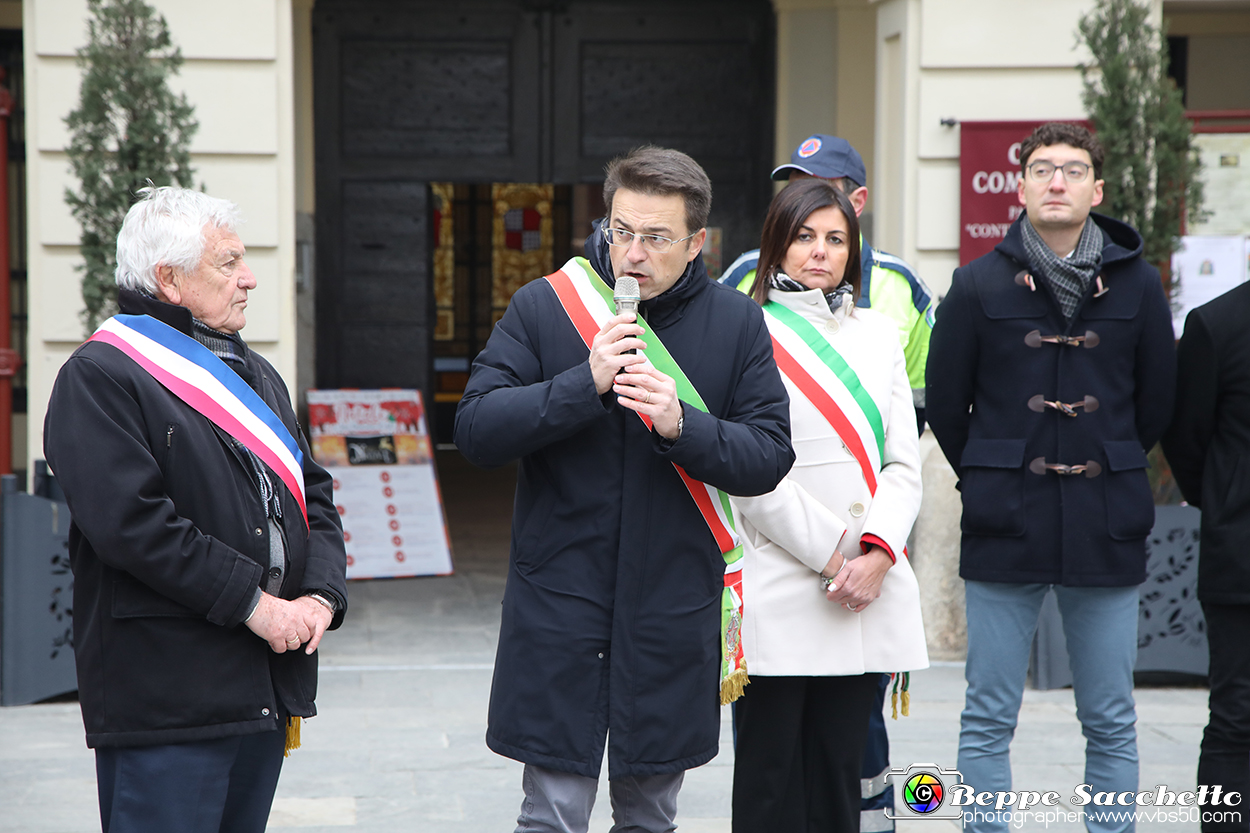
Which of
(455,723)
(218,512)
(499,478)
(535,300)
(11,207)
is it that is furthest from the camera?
(499,478)

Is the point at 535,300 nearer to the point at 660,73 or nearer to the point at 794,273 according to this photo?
the point at 794,273

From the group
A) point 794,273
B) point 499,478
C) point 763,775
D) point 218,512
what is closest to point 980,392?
point 794,273

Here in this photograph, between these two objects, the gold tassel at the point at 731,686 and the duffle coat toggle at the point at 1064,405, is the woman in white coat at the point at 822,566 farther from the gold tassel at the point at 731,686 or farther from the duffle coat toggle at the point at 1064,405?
the duffle coat toggle at the point at 1064,405

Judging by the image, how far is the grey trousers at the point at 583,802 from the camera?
2.74 m

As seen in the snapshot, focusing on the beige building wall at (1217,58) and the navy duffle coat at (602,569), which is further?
the beige building wall at (1217,58)

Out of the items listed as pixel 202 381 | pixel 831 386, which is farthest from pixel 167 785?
pixel 831 386

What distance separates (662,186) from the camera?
108 inches

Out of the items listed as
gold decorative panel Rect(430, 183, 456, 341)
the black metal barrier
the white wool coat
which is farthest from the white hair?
gold decorative panel Rect(430, 183, 456, 341)

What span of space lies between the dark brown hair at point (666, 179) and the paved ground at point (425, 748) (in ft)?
7.29

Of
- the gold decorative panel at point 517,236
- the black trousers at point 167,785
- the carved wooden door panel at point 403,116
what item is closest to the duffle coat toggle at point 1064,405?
the black trousers at point 167,785

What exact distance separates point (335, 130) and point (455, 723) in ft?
16.3

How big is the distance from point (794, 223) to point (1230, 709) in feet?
5.45

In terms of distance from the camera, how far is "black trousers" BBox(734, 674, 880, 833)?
10.6 feet

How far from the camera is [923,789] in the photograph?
396 centimetres
